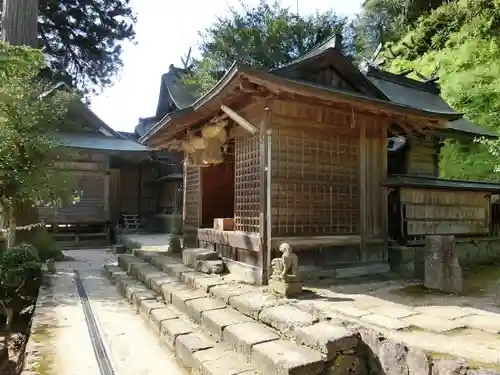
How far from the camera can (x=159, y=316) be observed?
589cm

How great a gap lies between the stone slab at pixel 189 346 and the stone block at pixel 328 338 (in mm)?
1297

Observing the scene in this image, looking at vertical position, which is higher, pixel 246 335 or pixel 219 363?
pixel 246 335

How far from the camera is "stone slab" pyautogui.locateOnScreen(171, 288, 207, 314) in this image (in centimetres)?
603

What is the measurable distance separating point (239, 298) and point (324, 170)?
3291 millimetres

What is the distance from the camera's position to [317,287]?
21.3 feet

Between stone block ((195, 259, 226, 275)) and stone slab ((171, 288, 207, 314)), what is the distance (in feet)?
3.06

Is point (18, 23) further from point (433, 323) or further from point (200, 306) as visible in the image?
point (433, 323)

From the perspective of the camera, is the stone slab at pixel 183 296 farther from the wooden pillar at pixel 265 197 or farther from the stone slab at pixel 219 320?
the wooden pillar at pixel 265 197

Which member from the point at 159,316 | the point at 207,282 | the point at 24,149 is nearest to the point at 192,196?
the point at 207,282

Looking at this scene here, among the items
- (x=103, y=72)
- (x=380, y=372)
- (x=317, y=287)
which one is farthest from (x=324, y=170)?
(x=103, y=72)

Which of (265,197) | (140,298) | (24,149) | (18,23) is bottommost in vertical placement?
(140,298)

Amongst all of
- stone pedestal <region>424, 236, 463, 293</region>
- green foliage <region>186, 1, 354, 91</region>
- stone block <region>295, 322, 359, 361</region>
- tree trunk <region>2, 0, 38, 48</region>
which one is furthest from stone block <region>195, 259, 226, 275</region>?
green foliage <region>186, 1, 354, 91</region>

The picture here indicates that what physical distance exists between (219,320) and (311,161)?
369 centimetres

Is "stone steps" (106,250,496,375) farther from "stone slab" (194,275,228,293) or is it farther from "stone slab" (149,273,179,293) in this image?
"stone slab" (149,273,179,293)
